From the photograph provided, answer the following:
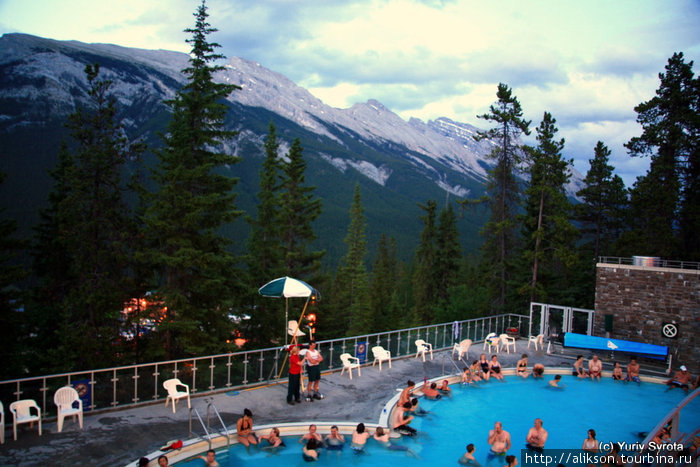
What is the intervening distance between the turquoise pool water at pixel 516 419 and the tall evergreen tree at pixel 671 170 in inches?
458

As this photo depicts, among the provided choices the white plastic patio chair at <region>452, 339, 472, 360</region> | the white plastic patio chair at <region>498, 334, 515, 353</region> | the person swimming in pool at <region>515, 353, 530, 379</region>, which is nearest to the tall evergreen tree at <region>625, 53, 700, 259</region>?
the white plastic patio chair at <region>498, 334, 515, 353</region>

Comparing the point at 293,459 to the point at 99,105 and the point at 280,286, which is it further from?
the point at 99,105

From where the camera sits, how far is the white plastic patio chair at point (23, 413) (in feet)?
29.0

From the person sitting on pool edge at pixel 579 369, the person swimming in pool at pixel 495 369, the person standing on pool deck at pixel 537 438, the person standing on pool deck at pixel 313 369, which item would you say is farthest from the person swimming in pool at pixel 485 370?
the person standing on pool deck at pixel 313 369

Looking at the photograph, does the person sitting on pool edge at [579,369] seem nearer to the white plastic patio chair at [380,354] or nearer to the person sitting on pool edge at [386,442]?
the white plastic patio chair at [380,354]

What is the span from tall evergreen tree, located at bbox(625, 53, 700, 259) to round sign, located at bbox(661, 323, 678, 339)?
7.18 metres

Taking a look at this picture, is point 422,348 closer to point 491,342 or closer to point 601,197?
point 491,342

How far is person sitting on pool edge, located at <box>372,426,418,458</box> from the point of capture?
34.6ft

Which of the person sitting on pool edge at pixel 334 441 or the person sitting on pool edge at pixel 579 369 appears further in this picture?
the person sitting on pool edge at pixel 579 369

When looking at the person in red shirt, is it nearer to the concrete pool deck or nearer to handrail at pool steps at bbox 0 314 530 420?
the concrete pool deck

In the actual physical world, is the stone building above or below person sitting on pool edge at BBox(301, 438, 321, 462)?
above

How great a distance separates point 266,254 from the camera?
3131 centimetres

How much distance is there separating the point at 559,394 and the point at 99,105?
22426 millimetres

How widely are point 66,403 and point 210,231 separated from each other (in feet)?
36.5
